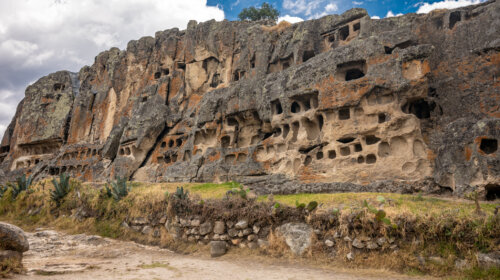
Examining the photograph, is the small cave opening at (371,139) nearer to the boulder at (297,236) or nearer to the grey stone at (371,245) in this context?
the boulder at (297,236)

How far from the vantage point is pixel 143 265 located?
8242mm

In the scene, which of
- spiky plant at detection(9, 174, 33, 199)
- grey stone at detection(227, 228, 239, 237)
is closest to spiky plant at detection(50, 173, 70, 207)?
spiky plant at detection(9, 174, 33, 199)

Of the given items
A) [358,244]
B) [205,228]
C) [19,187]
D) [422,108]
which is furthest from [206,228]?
[422,108]

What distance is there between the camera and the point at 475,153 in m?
12.3

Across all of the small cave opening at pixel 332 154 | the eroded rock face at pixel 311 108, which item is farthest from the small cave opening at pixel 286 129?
the small cave opening at pixel 332 154

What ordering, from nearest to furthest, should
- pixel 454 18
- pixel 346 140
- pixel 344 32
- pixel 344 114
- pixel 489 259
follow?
pixel 489 259, pixel 346 140, pixel 344 114, pixel 454 18, pixel 344 32

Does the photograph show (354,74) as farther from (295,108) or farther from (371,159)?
(371,159)

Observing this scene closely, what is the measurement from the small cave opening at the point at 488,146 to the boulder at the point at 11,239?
14991 mm

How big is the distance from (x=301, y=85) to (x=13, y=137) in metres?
41.3

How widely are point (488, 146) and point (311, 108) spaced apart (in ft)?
29.7

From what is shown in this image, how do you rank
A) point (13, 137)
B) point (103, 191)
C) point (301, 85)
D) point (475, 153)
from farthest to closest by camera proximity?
point (13, 137)
point (301, 85)
point (103, 191)
point (475, 153)

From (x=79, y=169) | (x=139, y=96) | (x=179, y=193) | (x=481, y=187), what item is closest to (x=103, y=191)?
(x=179, y=193)

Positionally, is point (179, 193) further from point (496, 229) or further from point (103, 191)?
point (496, 229)

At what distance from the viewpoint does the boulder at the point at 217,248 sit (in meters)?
9.31
